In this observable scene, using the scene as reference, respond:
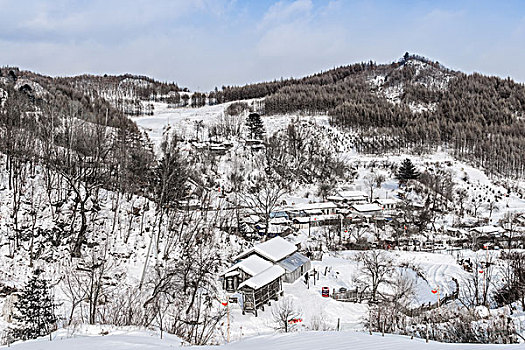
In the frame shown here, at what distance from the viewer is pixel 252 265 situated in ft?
60.0

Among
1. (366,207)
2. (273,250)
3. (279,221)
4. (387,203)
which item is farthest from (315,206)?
(273,250)

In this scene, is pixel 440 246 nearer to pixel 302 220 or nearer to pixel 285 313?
pixel 302 220

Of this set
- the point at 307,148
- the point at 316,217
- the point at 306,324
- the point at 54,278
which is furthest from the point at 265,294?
the point at 307,148

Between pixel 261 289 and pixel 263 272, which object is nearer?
pixel 261 289

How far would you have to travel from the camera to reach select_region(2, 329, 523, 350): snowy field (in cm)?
626

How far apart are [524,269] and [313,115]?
5648 centimetres

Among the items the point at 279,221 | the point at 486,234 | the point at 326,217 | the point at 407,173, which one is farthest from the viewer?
the point at 407,173

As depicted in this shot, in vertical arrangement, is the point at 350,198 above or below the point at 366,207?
above

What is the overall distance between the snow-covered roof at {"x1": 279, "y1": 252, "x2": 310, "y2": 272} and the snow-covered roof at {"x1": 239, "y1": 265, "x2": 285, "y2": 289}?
60.4 inches

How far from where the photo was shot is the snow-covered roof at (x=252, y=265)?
17719 millimetres

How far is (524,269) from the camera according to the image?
17031mm

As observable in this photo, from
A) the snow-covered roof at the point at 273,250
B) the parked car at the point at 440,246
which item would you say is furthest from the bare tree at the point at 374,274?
the parked car at the point at 440,246

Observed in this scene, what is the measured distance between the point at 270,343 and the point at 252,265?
10.5 meters

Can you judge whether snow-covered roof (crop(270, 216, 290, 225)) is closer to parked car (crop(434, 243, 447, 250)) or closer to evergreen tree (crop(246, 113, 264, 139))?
parked car (crop(434, 243, 447, 250))
